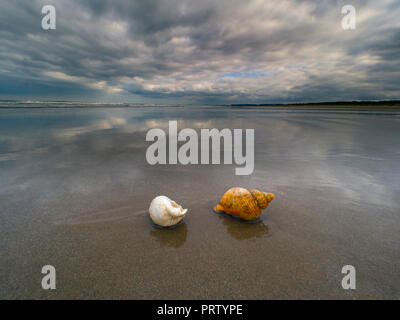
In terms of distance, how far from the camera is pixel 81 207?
276 centimetres

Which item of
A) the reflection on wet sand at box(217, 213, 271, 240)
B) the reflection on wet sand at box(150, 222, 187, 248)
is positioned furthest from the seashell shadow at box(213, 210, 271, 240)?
the reflection on wet sand at box(150, 222, 187, 248)

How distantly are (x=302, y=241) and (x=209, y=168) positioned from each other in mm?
2700

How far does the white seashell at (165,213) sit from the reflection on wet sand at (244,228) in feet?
2.23

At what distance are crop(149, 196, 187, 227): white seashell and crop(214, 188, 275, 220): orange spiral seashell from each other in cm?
72

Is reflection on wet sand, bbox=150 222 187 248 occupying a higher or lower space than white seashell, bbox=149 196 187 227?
lower

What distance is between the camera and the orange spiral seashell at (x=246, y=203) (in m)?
2.49

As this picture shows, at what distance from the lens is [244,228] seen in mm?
2432

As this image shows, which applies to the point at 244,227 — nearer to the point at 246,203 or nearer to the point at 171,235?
the point at 246,203

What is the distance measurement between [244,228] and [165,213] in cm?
109

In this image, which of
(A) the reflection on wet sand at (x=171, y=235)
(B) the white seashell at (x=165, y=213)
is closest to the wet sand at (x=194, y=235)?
(A) the reflection on wet sand at (x=171, y=235)

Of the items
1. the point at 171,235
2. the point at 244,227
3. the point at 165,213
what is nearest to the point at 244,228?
the point at 244,227

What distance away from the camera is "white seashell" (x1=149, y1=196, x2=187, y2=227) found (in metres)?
2.29

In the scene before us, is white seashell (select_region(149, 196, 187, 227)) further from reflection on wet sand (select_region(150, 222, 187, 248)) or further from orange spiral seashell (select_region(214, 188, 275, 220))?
orange spiral seashell (select_region(214, 188, 275, 220))
